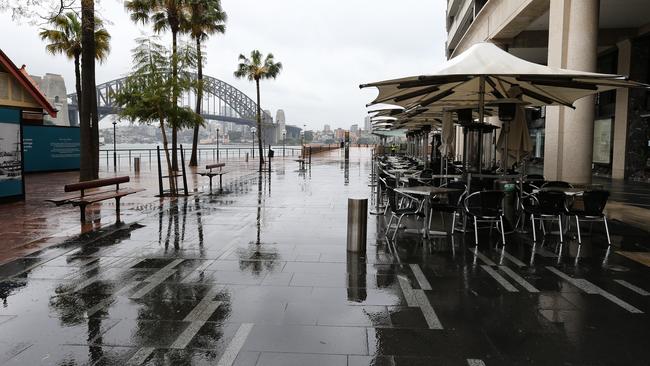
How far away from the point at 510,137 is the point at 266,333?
289 inches

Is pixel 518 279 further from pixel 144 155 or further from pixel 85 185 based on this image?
pixel 144 155

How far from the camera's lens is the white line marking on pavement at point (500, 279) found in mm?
5855

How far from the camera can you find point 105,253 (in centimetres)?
758

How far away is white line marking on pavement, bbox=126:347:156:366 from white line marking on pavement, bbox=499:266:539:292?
13.6 ft

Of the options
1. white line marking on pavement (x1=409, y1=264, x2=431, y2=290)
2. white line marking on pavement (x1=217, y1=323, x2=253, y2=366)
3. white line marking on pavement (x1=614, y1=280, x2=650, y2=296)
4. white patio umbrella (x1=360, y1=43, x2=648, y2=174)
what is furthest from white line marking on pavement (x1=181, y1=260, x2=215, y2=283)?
white line marking on pavement (x1=614, y1=280, x2=650, y2=296)

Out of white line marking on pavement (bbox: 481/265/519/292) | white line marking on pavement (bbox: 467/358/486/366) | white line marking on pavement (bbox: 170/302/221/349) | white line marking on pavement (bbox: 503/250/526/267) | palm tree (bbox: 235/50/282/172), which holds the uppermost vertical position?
palm tree (bbox: 235/50/282/172)

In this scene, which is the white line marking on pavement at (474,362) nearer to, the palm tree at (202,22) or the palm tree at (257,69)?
the palm tree at (202,22)

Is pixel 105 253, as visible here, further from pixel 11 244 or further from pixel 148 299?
pixel 148 299

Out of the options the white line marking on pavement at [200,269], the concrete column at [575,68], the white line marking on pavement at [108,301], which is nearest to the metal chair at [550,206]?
the concrete column at [575,68]

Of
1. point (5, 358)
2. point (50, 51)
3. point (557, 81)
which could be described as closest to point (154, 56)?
point (557, 81)

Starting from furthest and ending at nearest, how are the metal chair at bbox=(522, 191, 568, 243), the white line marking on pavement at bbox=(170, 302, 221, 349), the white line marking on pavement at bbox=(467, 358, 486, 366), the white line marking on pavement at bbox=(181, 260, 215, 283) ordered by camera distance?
1. the metal chair at bbox=(522, 191, 568, 243)
2. the white line marking on pavement at bbox=(181, 260, 215, 283)
3. the white line marking on pavement at bbox=(170, 302, 221, 349)
4. the white line marking on pavement at bbox=(467, 358, 486, 366)

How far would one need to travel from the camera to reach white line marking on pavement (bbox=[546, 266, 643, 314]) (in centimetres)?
522

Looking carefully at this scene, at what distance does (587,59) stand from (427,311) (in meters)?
10.1

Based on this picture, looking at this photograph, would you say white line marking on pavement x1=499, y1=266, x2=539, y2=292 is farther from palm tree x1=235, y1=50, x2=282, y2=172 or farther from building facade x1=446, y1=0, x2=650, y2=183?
palm tree x1=235, y1=50, x2=282, y2=172
